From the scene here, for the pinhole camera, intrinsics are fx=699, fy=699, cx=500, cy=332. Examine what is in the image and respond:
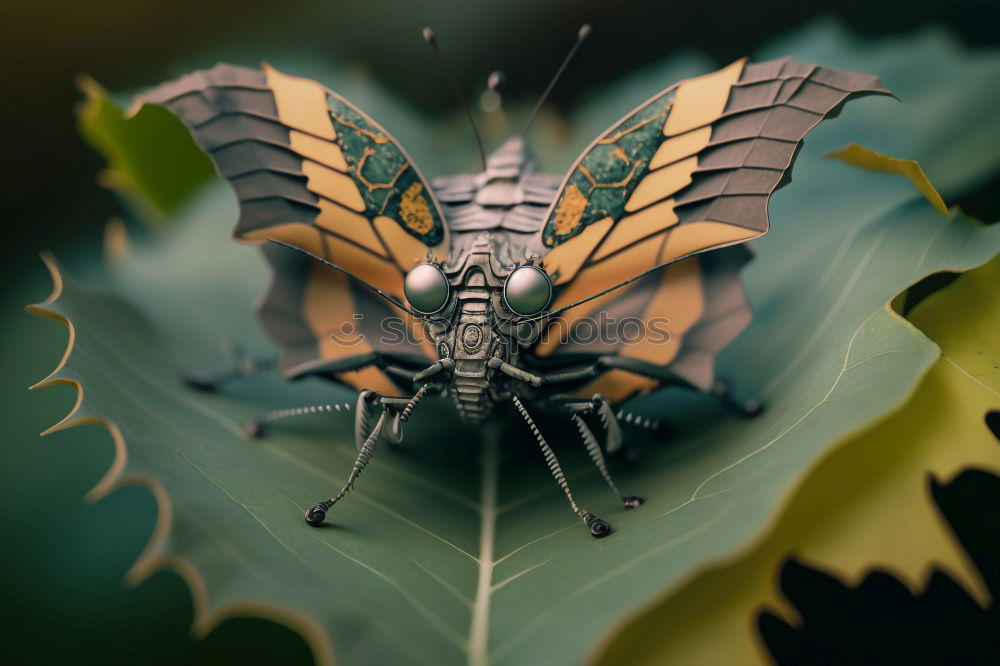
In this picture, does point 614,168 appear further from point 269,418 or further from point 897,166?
point 269,418

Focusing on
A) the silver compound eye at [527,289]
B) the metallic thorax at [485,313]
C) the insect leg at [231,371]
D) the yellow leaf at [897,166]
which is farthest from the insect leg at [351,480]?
the yellow leaf at [897,166]

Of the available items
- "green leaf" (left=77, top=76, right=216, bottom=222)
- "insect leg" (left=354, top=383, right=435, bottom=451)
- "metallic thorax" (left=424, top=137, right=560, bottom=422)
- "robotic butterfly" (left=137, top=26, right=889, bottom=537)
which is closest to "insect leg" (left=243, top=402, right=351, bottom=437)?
"robotic butterfly" (left=137, top=26, right=889, bottom=537)

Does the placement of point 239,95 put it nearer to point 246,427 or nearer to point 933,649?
point 246,427

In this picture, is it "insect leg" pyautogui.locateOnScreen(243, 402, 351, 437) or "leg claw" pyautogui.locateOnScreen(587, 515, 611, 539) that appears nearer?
"leg claw" pyautogui.locateOnScreen(587, 515, 611, 539)

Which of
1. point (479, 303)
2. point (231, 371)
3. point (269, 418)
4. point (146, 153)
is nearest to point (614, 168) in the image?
point (479, 303)

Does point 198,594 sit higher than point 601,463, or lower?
higher

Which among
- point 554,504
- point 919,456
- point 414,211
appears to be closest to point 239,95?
point 414,211
